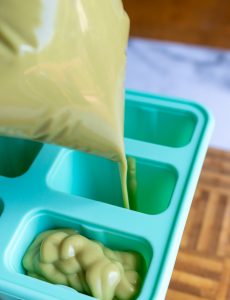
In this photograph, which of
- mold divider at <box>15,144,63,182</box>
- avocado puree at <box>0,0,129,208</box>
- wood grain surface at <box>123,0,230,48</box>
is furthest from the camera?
wood grain surface at <box>123,0,230,48</box>

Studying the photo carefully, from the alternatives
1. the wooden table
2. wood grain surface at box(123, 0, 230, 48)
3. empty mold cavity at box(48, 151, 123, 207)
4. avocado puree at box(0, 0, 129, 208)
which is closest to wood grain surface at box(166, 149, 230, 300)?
the wooden table

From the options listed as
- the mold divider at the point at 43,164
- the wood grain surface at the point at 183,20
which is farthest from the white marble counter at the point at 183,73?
the mold divider at the point at 43,164

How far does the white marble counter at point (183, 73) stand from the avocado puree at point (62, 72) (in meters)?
0.40

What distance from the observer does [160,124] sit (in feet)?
2.00

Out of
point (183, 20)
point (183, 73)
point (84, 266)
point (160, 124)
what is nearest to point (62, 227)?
point (84, 266)

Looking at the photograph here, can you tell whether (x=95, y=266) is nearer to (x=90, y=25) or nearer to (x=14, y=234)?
(x=14, y=234)

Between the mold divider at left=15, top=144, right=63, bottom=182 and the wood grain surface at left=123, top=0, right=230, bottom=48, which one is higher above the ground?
the mold divider at left=15, top=144, right=63, bottom=182

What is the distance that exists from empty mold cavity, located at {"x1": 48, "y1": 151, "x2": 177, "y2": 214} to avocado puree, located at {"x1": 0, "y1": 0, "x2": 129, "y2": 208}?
0.09 meters

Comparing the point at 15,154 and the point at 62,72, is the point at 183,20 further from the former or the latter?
the point at 62,72

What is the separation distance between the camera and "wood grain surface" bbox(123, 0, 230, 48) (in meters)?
1.01

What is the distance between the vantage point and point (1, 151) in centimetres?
62

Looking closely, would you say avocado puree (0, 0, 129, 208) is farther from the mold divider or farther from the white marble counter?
the white marble counter

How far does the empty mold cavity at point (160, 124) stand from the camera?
0.60 m

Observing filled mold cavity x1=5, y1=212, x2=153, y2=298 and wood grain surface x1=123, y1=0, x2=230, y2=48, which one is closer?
filled mold cavity x1=5, y1=212, x2=153, y2=298
